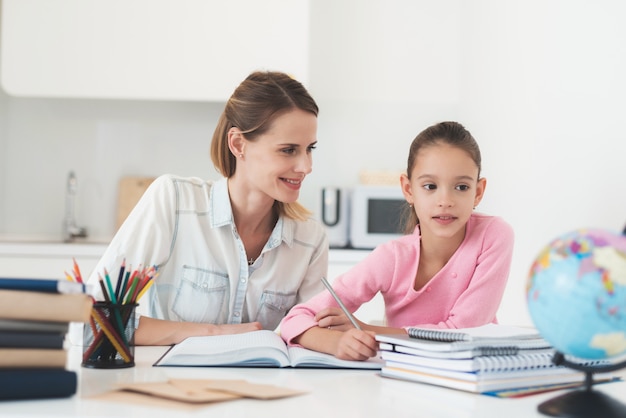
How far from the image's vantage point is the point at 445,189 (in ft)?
5.20

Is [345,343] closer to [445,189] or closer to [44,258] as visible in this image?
[445,189]

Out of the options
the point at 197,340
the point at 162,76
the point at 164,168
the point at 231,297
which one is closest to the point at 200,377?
the point at 197,340

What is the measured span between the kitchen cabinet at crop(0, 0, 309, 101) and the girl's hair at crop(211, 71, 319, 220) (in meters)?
1.52

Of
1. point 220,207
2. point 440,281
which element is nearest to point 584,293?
point 440,281

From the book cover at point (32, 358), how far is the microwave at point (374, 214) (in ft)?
8.15

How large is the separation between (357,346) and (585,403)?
441mm

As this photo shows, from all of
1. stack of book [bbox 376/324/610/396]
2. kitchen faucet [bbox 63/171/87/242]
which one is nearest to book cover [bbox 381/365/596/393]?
stack of book [bbox 376/324/610/396]

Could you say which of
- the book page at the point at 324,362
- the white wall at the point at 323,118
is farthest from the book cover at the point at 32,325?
the white wall at the point at 323,118

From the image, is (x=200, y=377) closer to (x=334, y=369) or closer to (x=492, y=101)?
(x=334, y=369)

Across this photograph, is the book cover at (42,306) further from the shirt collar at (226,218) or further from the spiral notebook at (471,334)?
the shirt collar at (226,218)

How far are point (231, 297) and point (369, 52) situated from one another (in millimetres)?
2356

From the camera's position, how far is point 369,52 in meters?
3.90

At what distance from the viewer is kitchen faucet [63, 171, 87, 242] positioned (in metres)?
3.70

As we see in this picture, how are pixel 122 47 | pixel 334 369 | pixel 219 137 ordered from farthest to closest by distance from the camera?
1. pixel 122 47
2. pixel 219 137
3. pixel 334 369
